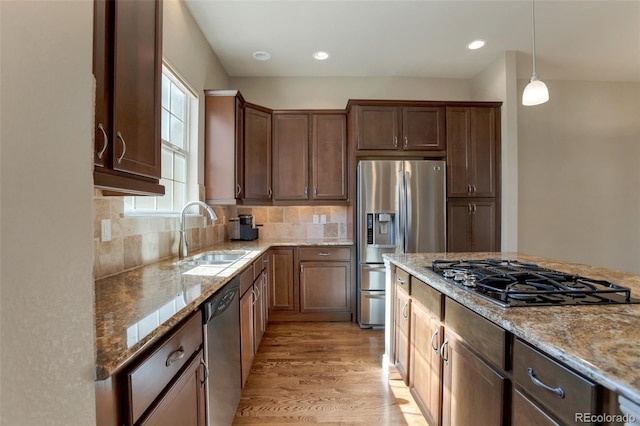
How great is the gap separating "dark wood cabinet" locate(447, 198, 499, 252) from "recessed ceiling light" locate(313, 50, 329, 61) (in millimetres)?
2145

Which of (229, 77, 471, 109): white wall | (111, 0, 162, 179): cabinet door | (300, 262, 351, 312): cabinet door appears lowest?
(300, 262, 351, 312): cabinet door

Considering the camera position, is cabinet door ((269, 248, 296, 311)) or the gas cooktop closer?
the gas cooktop

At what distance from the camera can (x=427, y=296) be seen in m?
1.54

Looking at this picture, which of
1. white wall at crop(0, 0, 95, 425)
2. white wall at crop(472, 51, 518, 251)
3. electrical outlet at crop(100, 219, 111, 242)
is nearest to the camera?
white wall at crop(0, 0, 95, 425)

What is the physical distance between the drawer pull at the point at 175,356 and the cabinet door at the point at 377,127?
2.73 metres

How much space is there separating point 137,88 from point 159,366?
1.04 metres

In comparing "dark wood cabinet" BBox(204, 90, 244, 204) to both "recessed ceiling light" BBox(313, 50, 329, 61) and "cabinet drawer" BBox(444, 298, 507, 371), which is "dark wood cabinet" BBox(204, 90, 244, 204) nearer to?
"recessed ceiling light" BBox(313, 50, 329, 61)

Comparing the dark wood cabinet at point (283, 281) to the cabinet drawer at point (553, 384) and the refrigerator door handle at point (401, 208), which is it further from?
the cabinet drawer at point (553, 384)

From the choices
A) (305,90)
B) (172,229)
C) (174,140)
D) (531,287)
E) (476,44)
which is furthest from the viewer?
(305,90)

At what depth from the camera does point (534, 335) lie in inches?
30.8

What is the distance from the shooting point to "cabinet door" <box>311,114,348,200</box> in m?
3.45

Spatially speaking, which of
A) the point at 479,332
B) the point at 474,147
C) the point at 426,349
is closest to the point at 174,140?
the point at 426,349

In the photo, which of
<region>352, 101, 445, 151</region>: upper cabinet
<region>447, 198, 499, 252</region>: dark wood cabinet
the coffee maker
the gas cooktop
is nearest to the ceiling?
<region>352, 101, 445, 151</region>: upper cabinet

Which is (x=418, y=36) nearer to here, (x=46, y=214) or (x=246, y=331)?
(x=246, y=331)
